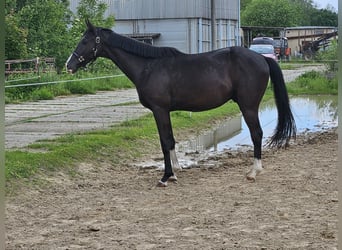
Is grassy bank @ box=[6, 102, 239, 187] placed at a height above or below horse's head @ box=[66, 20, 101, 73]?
below

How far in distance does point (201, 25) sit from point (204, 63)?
20.4m

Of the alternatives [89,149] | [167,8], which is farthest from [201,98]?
[167,8]

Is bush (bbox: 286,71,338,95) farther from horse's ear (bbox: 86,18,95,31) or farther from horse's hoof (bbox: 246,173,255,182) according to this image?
horse's ear (bbox: 86,18,95,31)

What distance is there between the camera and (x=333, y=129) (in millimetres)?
11031

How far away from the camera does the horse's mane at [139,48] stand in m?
6.61

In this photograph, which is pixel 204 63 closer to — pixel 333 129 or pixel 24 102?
pixel 333 129

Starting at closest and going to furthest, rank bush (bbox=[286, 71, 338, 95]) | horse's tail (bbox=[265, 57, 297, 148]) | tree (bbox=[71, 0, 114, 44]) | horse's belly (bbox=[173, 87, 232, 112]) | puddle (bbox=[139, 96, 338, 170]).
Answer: horse's belly (bbox=[173, 87, 232, 112])
horse's tail (bbox=[265, 57, 297, 148])
puddle (bbox=[139, 96, 338, 170])
bush (bbox=[286, 71, 338, 95])
tree (bbox=[71, 0, 114, 44])

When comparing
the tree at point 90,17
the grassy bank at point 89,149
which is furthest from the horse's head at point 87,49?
the tree at point 90,17

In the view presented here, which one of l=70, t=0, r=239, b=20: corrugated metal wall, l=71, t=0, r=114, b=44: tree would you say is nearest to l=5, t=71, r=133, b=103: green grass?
l=71, t=0, r=114, b=44: tree

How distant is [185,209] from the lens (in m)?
5.20

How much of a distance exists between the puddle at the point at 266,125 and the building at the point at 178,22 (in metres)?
10.3

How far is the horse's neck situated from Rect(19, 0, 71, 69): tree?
13.3m

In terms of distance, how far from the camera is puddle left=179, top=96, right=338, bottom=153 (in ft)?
31.6

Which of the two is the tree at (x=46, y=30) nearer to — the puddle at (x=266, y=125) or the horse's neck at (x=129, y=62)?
the puddle at (x=266, y=125)
